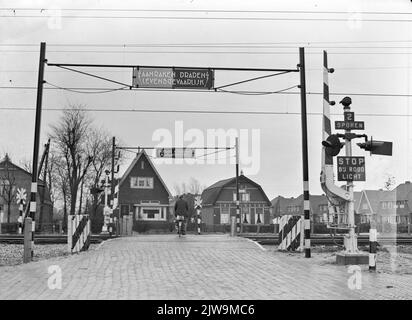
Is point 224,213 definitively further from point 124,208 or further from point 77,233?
point 77,233

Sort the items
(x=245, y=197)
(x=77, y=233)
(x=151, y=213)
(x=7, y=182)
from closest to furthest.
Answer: (x=77, y=233)
(x=151, y=213)
(x=7, y=182)
(x=245, y=197)

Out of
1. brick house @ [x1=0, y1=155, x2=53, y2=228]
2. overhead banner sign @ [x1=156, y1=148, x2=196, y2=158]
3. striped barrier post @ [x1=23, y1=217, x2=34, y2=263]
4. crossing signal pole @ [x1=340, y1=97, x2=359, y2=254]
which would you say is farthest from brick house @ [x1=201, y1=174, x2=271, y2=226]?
crossing signal pole @ [x1=340, y1=97, x2=359, y2=254]

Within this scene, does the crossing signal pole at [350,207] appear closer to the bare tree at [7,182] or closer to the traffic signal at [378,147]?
the traffic signal at [378,147]

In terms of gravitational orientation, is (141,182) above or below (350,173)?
above

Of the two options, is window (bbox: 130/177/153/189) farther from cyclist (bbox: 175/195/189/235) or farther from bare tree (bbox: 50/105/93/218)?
cyclist (bbox: 175/195/189/235)

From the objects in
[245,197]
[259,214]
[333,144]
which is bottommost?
[259,214]

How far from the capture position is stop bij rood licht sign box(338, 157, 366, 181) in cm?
952

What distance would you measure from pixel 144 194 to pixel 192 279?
41.2 metres

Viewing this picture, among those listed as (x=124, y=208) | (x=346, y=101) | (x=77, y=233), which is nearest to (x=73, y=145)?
(x=124, y=208)

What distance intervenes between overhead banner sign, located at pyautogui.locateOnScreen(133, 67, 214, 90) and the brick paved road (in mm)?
4093

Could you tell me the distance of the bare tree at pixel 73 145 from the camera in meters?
31.5

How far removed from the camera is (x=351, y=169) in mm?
9531
